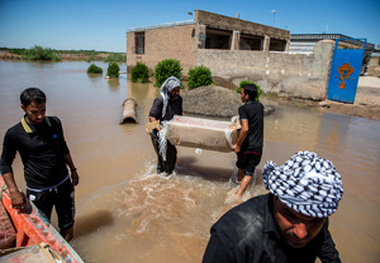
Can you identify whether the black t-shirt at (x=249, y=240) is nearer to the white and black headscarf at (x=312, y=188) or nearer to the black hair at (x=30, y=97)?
the white and black headscarf at (x=312, y=188)

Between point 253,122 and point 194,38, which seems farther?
point 194,38

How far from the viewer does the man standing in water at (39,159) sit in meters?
2.12

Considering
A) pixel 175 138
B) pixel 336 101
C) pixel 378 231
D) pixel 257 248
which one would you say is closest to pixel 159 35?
pixel 336 101

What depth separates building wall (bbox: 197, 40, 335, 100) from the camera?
10.4m

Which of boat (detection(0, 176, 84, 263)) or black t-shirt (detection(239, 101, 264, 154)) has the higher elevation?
black t-shirt (detection(239, 101, 264, 154))

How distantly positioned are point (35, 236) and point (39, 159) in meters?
0.65

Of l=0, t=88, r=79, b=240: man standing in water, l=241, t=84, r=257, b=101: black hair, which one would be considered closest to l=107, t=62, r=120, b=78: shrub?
l=241, t=84, r=257, b=101: black hair

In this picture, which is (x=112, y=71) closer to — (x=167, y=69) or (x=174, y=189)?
(x=167, y=69)

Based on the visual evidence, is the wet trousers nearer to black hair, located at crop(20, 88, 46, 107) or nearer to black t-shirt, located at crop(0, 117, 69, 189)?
black t-shirt, located at crop(0, 117, 69, 189)

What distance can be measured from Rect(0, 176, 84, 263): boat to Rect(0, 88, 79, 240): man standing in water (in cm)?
11

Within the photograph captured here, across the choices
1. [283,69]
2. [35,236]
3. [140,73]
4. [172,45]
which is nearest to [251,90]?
[35,236]

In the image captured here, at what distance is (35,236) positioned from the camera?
2.08 meters

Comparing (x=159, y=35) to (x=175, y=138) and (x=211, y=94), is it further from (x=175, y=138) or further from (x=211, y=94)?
(x=175, y=138)

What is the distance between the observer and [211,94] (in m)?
9.30
